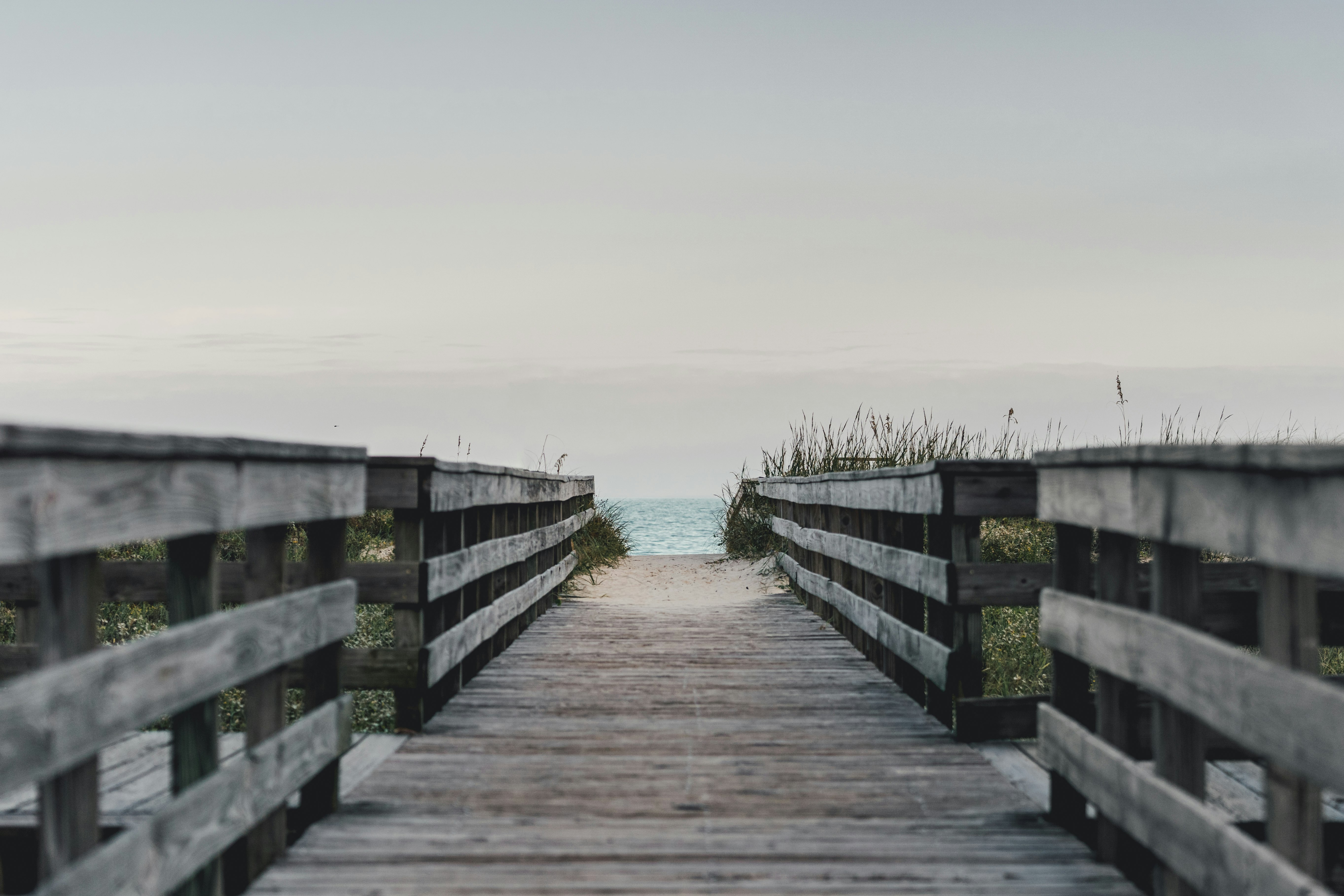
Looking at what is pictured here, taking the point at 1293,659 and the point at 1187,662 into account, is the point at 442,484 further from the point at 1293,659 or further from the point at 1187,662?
the point at 1293,659

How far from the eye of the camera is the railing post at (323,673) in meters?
3.19

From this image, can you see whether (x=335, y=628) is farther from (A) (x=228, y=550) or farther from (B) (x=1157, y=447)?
(A) (x=228, y=550)

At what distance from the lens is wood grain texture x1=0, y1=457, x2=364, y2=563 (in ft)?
5.51

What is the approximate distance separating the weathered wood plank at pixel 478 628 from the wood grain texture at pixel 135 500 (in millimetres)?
1541

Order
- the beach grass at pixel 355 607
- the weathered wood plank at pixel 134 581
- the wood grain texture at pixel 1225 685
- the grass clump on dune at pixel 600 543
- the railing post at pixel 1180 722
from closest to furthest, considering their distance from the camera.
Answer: the wood grain texture at pixel 1225 685, the railing post at pixel 1180 722, the weathered wood plank at pixel 134 581, the beach grass at pixel 355 607, the grass clump on dune at pixel 600 543

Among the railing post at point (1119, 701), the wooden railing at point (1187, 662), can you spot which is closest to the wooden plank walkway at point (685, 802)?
the railing post at point (1119, 701)

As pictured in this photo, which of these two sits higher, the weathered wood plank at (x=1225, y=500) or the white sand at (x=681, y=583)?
the weathered wood plank at (x=1225, y=500)

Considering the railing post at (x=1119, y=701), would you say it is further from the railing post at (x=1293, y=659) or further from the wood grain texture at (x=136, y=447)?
the wood grain texture at (x=136, y=447)

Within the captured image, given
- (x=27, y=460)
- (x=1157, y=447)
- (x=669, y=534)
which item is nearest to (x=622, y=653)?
(x=1157, y=447)

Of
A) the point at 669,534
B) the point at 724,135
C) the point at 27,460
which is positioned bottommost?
the point at 669,534

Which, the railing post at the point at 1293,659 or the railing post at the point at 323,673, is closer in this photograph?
the railing post at the point at 1293,659

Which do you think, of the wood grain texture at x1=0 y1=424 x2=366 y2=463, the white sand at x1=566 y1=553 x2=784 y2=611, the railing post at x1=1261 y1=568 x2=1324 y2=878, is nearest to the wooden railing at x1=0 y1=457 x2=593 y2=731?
the wood grain texture at x1=0 y1=424 x2=366 y2=463

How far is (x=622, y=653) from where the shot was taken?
6.30 meters

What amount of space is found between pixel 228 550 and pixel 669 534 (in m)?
25.3
